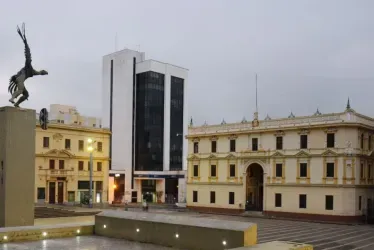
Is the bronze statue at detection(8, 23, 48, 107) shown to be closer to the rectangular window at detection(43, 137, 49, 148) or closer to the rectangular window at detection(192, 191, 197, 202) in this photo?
the rectangular window at detection(43, 137, 49, 148)

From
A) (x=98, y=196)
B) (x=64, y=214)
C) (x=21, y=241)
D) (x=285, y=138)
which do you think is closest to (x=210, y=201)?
(x=285, y=138)

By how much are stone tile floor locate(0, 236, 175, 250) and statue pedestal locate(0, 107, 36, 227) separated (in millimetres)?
3756

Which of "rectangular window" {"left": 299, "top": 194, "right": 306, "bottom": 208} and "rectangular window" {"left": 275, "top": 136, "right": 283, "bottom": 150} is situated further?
"rectangular window" {"left": 275, "top": 136, "right": 283, "bottom": 150}

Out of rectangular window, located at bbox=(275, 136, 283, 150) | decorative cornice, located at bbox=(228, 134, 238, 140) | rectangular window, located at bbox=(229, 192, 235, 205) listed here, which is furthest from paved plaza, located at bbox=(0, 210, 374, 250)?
decorative cornice, located at bbox=(228, 134, 238, 140)

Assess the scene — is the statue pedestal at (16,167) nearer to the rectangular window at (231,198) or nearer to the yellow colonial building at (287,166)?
the yellow colonial building at (287,166)

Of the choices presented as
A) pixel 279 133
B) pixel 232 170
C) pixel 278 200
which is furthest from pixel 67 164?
pixel 279 133

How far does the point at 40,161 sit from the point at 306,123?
34018mm

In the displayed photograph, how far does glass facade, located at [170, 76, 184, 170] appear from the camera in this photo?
286ft

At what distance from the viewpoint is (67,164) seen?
62562 mm

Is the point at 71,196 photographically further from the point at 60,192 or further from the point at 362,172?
the point at 362,172

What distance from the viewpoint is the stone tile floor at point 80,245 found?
60.2ft

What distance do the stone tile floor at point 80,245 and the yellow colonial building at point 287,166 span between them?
3226 cm

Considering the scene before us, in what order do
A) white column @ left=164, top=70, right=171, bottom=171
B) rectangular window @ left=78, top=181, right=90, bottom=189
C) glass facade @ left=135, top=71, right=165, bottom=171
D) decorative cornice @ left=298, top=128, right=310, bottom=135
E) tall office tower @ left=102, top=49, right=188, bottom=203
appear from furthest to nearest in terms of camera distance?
1. white column @ left=164, top=70, right=171, bottom=171
2. glass facade @ left=135, top=71, right=165, bottom=171
3. tall office tower @ left=102, top=49, right=188, bottom=203
4. rectangular window @ left=78, top=181, right=90, bottom=189
5. decorative cornice @ left=298, top=128, right=310, bottom=135

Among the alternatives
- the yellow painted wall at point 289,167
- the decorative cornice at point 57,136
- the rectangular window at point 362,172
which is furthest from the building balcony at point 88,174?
the rectangular window at point 362,172
